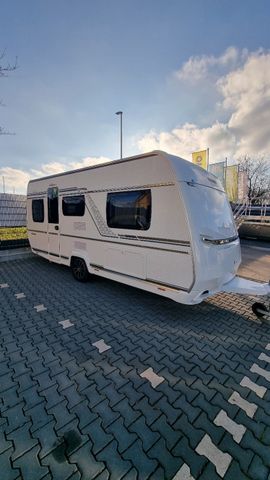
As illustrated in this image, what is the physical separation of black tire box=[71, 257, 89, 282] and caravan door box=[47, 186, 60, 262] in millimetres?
773

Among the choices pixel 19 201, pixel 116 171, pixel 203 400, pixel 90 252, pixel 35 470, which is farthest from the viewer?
pixel 19 201

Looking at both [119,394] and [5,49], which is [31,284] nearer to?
[119,394]

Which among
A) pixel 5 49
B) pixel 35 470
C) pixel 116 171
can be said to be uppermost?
pixel 5 49

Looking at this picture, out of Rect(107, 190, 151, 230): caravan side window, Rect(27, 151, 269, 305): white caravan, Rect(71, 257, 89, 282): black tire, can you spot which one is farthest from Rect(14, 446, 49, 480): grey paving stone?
Rect(71, 257, 89, 282): black tire

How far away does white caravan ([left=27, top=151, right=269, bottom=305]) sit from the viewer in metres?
3.30

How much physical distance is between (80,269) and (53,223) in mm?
1635

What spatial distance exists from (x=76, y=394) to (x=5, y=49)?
30.4 feet

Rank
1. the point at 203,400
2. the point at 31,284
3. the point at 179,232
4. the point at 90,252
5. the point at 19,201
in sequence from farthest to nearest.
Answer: the point at 19,201 → the point at 31,284 → the point at 90,252 → the point at 179,232 → the point at 203,400

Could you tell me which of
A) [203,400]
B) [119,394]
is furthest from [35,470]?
[203,400]

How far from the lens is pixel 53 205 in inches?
244

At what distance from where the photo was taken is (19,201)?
985 centimetres

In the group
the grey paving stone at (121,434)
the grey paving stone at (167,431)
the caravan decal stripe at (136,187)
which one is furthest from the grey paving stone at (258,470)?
the caravan decal stripe at (136,187)

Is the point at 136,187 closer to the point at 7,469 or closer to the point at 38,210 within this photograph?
the point at 7,469

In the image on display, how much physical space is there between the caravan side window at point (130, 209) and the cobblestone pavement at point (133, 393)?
63.4 inches
